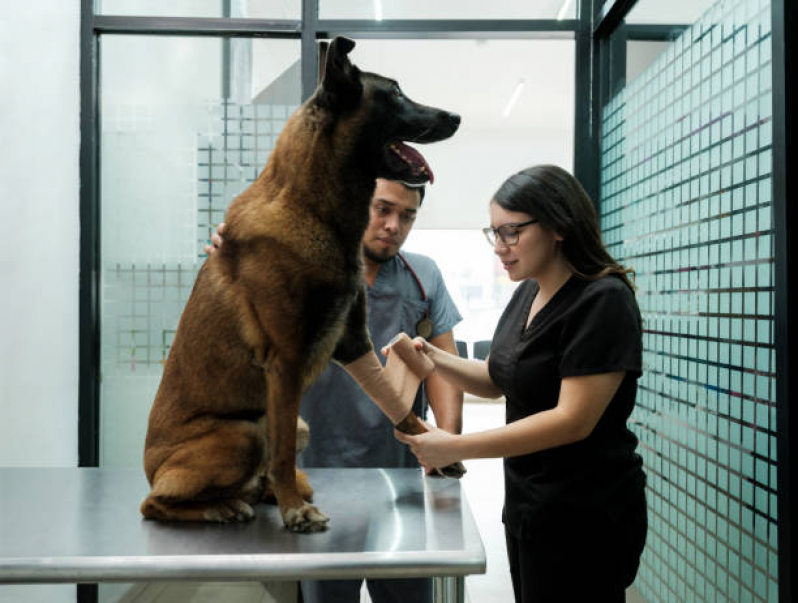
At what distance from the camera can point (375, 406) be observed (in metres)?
1.72

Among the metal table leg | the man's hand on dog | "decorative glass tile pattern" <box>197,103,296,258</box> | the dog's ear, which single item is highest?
"decorative glass tile pattern" <box>197,103,296,258</box>

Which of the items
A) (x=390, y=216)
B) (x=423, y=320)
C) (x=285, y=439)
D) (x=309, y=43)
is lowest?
(x=285, y=439)

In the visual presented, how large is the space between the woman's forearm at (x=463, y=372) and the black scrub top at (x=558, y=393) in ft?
0.54

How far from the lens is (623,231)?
2320 mm

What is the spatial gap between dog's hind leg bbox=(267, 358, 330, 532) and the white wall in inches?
56.3

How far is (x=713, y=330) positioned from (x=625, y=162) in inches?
38.6

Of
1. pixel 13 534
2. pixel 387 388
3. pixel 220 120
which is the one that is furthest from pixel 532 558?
pixel 220 120

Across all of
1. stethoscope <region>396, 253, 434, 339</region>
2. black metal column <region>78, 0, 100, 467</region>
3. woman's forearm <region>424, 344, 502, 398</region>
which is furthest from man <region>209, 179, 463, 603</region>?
black metal column <region>78, 0, 100, 467</region>

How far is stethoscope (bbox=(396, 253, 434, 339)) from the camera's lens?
163cm

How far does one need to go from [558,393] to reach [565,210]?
38cm

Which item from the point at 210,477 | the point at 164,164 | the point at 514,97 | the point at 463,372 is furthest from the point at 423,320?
the point at 514,97

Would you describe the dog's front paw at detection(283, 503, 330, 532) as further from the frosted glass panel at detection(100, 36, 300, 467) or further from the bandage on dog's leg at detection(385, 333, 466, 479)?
the frosted glass panel at detection(100, 36, 300, 467)

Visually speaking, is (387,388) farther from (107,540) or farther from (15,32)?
(15,32)

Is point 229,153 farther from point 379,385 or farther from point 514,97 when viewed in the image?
point 514,97
